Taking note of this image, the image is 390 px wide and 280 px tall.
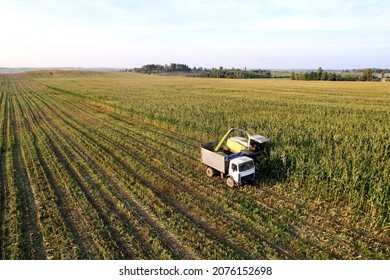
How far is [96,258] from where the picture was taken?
6836mm

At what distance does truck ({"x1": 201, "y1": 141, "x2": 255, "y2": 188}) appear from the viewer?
10.2 meters

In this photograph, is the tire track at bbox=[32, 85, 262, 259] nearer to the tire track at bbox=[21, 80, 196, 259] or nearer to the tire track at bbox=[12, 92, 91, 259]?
the tire track at bbox=[21, 80, 196, 259]

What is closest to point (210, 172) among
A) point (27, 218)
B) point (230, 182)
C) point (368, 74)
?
point (230, 182)

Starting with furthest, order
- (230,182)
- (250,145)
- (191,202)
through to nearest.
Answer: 1. (250,145)
2. (230,182)
3. (191,202)

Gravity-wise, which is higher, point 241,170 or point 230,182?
point 241,170

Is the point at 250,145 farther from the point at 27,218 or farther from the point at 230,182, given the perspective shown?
the point at 27,218

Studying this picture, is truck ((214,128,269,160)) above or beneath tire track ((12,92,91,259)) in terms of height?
above

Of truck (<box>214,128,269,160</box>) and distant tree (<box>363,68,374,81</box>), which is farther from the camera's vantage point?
distant tree (<box>363,68,374,81</box>)

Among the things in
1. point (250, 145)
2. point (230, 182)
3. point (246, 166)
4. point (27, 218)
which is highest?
point (250, 145)

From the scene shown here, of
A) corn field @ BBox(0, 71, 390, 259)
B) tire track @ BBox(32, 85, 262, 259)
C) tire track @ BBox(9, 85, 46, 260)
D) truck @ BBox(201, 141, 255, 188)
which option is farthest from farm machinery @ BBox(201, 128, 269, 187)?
tire track @ BBox(9, 85, 46, 260)

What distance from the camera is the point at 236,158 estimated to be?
10.5 metres

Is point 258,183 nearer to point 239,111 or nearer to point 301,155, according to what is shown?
point 301,155

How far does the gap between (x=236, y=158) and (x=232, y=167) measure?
0.40 meters

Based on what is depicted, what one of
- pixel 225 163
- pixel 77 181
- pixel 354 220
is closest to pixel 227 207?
pixel 225 163
